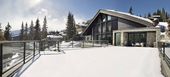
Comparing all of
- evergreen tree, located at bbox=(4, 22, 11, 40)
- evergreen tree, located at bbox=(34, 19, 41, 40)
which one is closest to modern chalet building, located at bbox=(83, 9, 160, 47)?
evergreen tree, located at bbox=(34, 19, 41, 40)

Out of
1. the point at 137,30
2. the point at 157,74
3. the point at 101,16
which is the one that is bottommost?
the point at 157,74

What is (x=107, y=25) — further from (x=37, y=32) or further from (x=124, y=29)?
(x=37, y=32)

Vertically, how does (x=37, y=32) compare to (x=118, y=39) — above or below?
above

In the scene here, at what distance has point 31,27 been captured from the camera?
80.2 meters

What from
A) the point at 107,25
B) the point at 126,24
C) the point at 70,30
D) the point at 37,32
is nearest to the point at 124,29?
the point at 126,24

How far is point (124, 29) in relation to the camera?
27047 millimetres

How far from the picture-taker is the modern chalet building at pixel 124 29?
938 inches

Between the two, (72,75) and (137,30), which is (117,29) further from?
(72,75)

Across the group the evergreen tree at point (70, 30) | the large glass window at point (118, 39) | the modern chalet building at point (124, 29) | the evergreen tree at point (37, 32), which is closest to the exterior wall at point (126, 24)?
the modern chalet building at point (124, 29)

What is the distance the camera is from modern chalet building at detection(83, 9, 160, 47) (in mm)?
23830

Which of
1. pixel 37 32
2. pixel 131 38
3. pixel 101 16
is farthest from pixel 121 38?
pixel 37 32

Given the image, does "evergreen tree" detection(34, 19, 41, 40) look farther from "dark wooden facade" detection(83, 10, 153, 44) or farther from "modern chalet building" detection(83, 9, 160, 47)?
"modern chalet building" detection(83, 9, 160, 47)

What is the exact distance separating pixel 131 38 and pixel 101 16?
9731mm

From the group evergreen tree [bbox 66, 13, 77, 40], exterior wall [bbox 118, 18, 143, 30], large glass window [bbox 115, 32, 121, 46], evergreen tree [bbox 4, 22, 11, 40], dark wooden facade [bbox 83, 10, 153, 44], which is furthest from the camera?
evergreen tree [bbox 4, 22, 11, 40]
